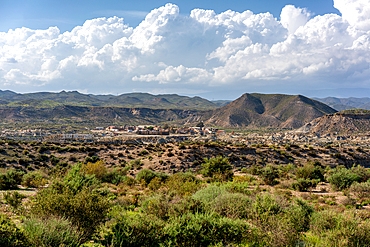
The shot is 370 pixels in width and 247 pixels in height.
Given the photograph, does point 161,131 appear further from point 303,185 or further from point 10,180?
point 303,185

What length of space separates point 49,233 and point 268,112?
18252cm

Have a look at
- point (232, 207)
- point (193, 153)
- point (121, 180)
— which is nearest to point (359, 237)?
point (232, 207)

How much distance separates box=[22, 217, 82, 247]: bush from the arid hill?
4310 inches

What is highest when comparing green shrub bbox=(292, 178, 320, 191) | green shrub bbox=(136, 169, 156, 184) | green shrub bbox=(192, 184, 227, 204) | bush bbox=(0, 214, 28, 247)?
bush bbox=(0, 214, 28, 247)

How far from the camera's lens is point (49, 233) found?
504 cm

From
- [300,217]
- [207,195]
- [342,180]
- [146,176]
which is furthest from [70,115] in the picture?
[300,217]

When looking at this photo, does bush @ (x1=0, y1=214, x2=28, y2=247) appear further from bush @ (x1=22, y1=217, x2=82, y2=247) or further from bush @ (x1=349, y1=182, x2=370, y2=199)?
bush @ (x1=349, y1=182, x2=370, y2=199)

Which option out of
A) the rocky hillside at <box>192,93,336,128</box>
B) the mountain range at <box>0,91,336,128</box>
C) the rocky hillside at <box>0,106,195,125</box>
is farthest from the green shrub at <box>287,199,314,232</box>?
the rocky hillside at <box>0,106,195,125</box>

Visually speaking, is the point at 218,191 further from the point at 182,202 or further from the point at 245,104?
the point at 245,104

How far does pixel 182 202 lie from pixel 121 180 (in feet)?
38.8

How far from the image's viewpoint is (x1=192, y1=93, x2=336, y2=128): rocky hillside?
151750 millimetres

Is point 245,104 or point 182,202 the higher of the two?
point 245,104

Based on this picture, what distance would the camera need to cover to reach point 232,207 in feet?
26.0

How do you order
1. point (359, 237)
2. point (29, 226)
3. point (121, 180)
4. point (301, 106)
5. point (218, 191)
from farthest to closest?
1. point (301, 106)
2. point (121, 180)
3. point (218, 191)
4. point (359, 237)
5. point (29, 226)
